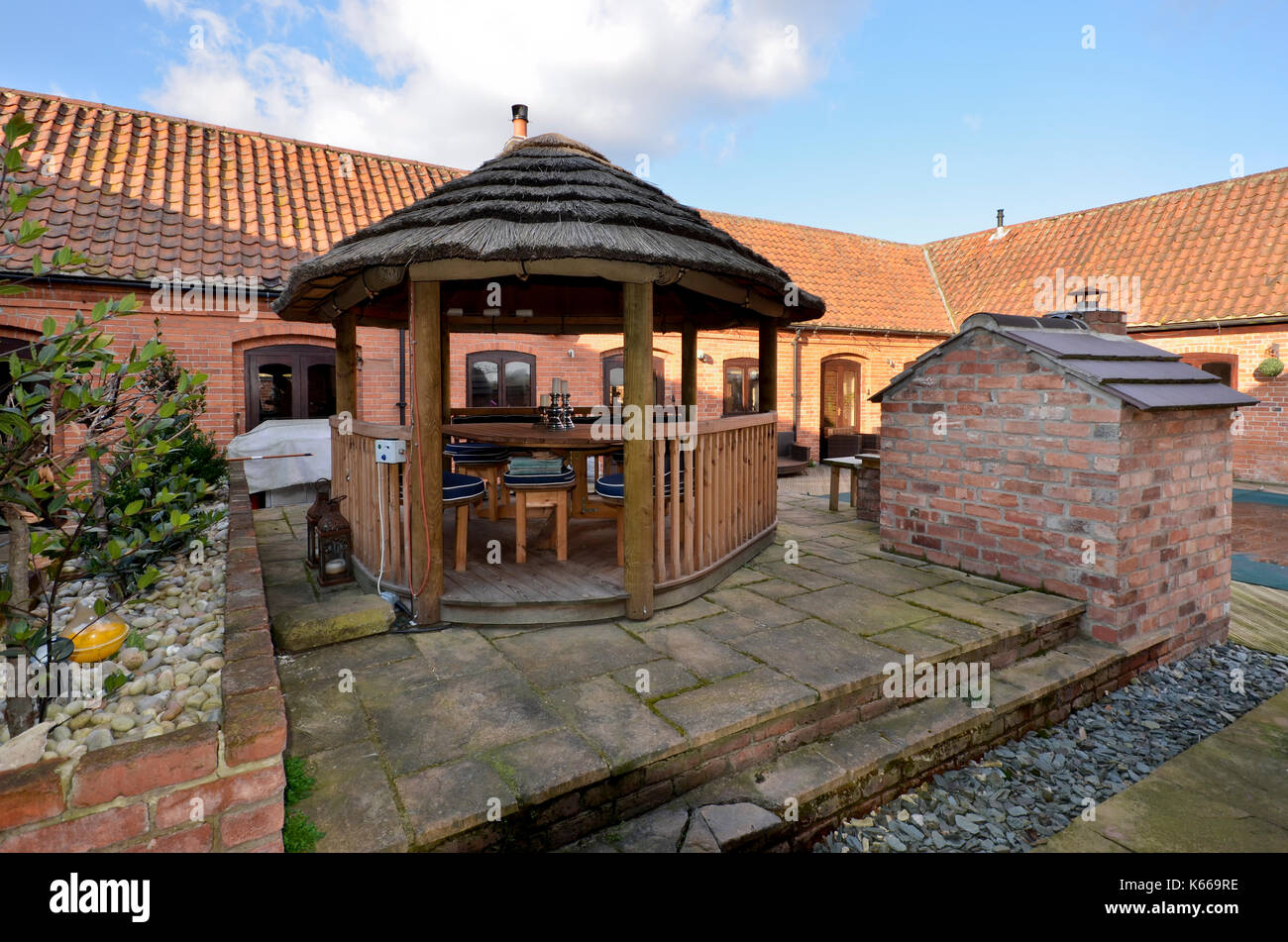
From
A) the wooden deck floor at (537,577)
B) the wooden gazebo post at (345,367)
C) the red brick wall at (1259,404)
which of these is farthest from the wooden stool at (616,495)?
the red brick wall at (1259,404)

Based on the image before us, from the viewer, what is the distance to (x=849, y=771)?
2.79 meters


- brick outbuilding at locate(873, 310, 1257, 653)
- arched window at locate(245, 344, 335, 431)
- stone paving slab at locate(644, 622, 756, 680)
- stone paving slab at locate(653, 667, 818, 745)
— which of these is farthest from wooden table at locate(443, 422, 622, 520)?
arched window at locate(245, 344, 335, 431)

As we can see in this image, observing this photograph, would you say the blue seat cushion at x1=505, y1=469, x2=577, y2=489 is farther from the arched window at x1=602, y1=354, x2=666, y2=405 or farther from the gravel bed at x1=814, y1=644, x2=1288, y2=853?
the arched window at x1=602, y1=354, x2=666, y2=405

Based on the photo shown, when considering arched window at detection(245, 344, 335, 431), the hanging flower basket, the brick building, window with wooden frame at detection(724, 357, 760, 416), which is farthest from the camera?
window with wooden frame at detection(724, 357, 760, 416)

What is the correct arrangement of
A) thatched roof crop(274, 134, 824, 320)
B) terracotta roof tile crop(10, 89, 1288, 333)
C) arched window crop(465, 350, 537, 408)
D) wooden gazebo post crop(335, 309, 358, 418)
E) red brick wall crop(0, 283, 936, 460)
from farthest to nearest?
arched window crop(465, 350, 537, 408), terracotta roof tile crop(10, 89, 1288, 333), red brick wall crop(0, 283, 936, 460), wooden gazebo post crop(335, 309, 358, 418), thatched roof crop(274, 134, 824, 320)

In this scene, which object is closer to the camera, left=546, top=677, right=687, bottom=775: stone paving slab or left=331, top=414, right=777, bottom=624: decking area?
left=546, top=677, right=687, bottom=775: stone paving slab

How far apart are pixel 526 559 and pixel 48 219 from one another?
788cm

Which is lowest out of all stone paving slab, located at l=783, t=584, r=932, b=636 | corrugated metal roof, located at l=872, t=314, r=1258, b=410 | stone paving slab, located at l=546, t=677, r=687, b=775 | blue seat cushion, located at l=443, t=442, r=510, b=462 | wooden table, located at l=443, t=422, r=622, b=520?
stone paving slab, located at l=546, t=677, r=687, b=775

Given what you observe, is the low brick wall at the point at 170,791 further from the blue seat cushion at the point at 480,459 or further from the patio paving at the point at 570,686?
the blue seat cushion at the point at 480,459

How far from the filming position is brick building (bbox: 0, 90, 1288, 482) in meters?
8.60

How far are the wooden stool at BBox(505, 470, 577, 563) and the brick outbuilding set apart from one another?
2.80 metres

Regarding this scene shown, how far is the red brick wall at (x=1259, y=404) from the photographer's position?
39.7ft

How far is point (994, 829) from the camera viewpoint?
2.79 meters
